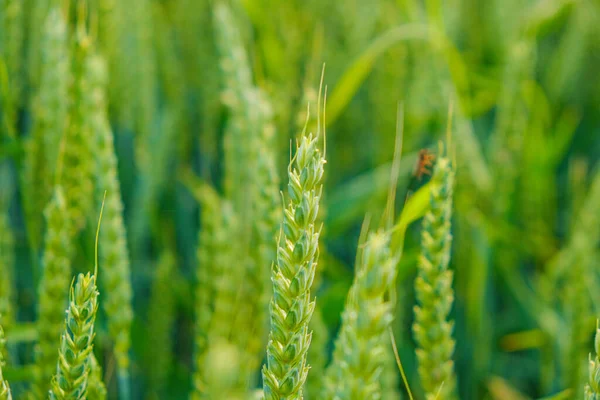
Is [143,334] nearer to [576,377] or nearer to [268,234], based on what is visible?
[268,234]

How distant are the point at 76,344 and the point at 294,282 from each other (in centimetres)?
15

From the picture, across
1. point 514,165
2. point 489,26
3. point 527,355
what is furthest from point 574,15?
point 527,355

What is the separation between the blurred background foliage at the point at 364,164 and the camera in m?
0.85

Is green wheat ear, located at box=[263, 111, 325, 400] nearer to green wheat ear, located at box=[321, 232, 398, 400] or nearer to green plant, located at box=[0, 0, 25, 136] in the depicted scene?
green wheat ear, located at box=[321, 232, 398, 400]

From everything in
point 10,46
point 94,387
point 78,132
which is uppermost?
point 10,46

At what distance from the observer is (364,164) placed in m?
1.26

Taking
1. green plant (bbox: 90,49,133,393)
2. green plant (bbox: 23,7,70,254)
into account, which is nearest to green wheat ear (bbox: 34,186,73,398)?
green plant (bbox: 90,49,133,393)

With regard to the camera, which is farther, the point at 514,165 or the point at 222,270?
the point at 514,165

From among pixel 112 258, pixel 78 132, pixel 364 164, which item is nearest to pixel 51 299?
pixel 112 258

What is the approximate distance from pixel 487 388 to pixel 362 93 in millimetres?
696

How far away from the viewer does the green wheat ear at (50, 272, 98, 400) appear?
40 centimetres

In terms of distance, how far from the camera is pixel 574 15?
1.54 m

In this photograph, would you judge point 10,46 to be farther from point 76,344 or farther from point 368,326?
point 368,326

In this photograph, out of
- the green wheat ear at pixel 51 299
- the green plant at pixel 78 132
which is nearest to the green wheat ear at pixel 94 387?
the green wheat ear at pixel 51 299
